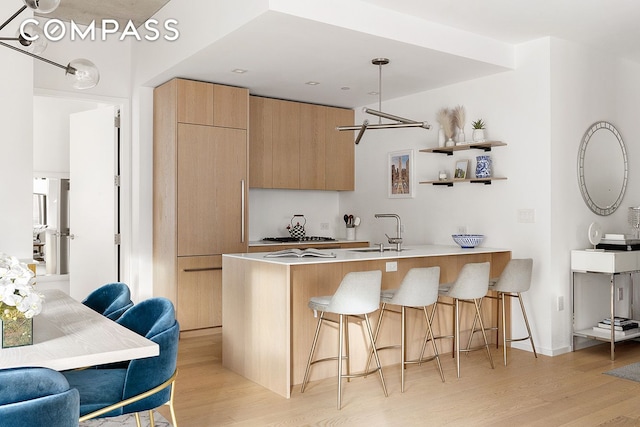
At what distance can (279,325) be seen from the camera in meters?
3.73

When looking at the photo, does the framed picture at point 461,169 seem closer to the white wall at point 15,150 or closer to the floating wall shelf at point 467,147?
the floating wall shelf at point 467,147

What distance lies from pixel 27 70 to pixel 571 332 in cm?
502

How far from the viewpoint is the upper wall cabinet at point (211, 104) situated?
5341mm

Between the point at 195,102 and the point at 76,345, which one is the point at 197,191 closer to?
the point at 195,102

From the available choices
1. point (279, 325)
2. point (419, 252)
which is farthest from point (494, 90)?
point (279, 325)

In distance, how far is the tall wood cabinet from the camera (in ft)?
17.6

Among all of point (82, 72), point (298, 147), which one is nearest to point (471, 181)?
point (298, 147)

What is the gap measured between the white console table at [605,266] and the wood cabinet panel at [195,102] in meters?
3.65

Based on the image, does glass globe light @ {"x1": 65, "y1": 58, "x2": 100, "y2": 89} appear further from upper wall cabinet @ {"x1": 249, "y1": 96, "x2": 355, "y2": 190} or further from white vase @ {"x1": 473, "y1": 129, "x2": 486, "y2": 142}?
white vase @ {"x1": 473, "y1": 129, "x2": 486, "y2": 142}

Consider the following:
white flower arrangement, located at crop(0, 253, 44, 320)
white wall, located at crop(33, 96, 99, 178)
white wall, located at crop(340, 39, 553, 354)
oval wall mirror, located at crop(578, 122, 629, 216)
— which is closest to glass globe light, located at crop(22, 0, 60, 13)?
white flower arrangement, located at crop(0, 253, 44, 320)

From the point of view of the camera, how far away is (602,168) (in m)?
5.36

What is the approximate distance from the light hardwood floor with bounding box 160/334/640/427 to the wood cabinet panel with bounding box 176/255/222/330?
91 centimetres

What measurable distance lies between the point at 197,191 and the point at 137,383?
131 inches

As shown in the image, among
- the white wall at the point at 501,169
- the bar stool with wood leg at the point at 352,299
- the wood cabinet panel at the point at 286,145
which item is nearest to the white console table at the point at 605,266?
the white wall at the point at 501,169
